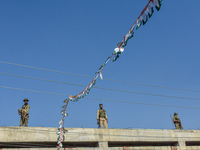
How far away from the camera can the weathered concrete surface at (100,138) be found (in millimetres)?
12148

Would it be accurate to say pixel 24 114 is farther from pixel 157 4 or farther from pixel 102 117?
pixel 157 4

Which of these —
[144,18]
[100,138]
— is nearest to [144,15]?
[144,18]

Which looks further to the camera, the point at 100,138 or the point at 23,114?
the point at 100,138

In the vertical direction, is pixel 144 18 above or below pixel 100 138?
above

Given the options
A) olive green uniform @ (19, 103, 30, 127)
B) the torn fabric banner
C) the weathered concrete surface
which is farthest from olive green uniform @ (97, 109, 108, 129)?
the torn fabric banner

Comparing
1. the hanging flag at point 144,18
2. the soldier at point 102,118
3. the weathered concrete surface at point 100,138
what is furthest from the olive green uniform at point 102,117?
the hanging flag at point 144,18

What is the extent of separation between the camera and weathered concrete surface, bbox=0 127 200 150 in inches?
478

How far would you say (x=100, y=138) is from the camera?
45.8 ft

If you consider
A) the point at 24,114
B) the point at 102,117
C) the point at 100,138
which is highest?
the point at 102,117

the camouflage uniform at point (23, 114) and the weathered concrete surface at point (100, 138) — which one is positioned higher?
the camouflage uniform at point (23, 114)

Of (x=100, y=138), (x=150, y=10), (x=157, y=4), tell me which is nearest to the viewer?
(x=157, y=4)

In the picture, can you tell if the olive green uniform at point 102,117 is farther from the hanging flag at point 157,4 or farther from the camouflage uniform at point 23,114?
the hanging flag at point 157,4

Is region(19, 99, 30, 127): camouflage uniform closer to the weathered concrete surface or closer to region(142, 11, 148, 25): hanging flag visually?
the weathered concrete surface

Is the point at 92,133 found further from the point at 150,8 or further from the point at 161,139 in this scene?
the point at 150,8
